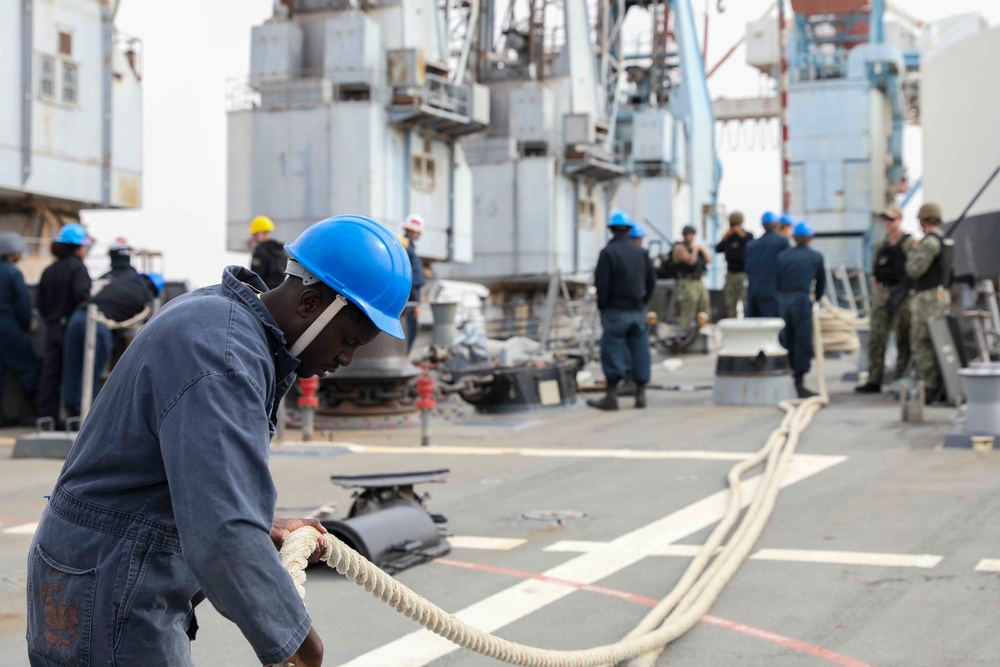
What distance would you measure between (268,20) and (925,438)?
23417 millimetres

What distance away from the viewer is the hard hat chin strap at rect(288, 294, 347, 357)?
7.17 ft

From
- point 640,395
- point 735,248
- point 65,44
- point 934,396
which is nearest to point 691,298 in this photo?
point 735,248

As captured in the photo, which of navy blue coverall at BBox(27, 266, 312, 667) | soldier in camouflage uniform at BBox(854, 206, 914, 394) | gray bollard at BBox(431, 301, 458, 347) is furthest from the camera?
gray bollard at BBox(431, 301, 458, 347)

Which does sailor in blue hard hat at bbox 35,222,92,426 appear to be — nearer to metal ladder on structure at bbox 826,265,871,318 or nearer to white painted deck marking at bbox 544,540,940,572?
white painted deck marking at bbox 544,540,940,572

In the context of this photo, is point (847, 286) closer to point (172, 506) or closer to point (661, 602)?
point (661, 602)

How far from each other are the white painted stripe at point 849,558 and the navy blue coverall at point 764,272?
848 centimetres

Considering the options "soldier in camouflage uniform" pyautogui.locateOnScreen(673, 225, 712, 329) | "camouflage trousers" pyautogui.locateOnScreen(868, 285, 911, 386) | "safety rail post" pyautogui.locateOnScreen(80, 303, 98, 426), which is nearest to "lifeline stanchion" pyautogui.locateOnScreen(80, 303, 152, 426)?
"safety rail post" pyautogui.locateOnScreen(80, 303, 98, 426)

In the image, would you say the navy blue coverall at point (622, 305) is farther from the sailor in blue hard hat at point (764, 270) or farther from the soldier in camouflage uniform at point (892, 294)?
the soldier in camouflage uniform at point (892, 294)

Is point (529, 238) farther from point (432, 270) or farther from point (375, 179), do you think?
point (375, 179)

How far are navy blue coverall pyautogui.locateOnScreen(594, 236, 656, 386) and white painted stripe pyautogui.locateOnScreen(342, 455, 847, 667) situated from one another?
15.5 ft

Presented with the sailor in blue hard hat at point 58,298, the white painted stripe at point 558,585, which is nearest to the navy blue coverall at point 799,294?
the white painted stripe at point 558,585

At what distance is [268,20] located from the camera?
29.5 metres

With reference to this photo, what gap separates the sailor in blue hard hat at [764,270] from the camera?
14.0 meters

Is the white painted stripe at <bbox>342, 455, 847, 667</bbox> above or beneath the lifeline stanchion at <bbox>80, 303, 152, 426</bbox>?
beneath
